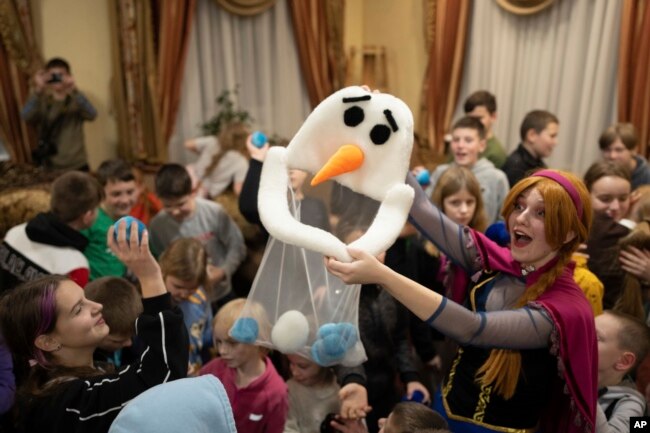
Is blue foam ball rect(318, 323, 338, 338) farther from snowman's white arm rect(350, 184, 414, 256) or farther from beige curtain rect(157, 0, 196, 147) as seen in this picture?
beige curtain rect(157, 0, 196, 147)

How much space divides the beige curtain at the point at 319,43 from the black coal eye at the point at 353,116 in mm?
3894

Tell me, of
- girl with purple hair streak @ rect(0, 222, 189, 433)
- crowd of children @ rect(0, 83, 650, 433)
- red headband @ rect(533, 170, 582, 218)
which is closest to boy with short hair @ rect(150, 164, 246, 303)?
crowd of children @ rect(0, 83, 650, 433)

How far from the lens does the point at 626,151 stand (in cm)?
340

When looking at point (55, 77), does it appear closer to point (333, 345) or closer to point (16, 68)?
point (16, 68)

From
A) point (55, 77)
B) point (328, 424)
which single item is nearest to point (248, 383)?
point (328, 424)

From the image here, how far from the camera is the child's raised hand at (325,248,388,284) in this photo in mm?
1334

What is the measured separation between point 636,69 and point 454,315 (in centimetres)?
346

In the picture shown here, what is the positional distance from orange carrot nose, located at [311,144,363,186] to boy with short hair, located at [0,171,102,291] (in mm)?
1229

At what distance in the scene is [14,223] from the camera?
3.04 meters

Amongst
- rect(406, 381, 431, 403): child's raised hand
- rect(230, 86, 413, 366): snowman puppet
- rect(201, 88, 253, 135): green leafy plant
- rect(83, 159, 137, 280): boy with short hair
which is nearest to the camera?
A: rect(230, 86, 413, 366): snowman puppet

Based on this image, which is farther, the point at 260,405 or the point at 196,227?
the point at 196,227

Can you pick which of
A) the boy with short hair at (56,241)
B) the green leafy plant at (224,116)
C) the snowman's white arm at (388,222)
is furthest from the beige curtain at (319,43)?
the snowman's white arm at (388,222)

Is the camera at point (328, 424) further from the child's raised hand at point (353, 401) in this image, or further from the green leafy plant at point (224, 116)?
the green leafy plant at point (224, 116)

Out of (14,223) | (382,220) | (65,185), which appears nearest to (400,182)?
(382,220)
